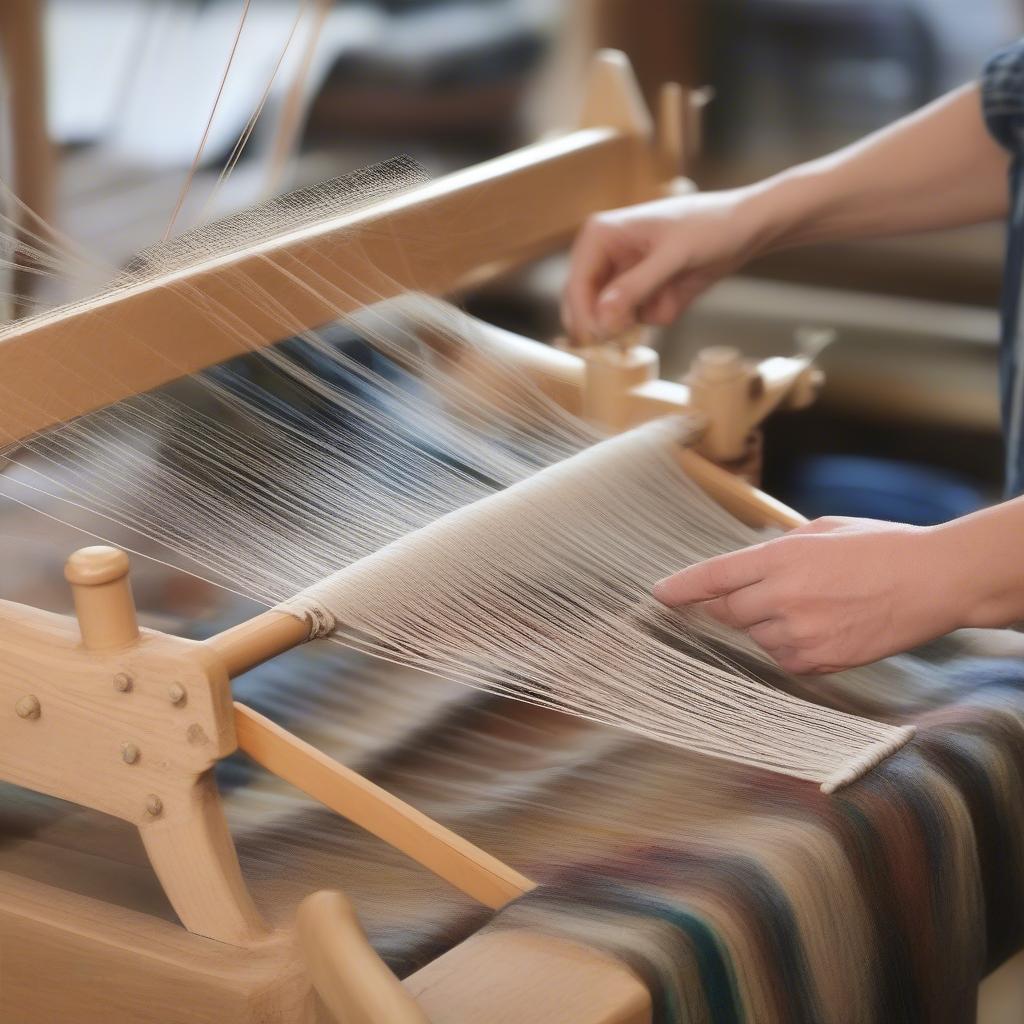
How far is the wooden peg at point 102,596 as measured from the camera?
795 millimetres

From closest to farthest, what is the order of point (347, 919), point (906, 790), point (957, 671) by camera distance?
point (347, 919) → point (906, 790) → point (957, 671)

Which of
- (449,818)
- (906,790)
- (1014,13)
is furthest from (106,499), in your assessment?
(1014,13)

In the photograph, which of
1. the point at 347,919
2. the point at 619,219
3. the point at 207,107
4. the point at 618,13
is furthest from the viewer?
the point at 618,13

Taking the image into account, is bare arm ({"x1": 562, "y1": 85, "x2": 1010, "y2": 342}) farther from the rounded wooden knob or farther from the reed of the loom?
the rounded wooden knob

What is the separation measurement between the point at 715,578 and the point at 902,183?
0.62 metres

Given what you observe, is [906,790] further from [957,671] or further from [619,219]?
[619,219]

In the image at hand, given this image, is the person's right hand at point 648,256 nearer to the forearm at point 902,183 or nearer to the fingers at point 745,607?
the forearm at point 902,183

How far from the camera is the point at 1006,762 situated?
937 mm

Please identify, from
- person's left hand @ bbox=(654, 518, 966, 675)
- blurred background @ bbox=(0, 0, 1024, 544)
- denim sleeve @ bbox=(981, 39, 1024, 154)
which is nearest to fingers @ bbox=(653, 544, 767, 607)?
person's left hand @ bbox=(654, 518, 966, 675)

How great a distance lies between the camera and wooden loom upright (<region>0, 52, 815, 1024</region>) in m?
0.74

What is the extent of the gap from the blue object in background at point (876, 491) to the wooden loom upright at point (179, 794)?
5.10 ft

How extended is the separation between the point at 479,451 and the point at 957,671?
0.36 metres

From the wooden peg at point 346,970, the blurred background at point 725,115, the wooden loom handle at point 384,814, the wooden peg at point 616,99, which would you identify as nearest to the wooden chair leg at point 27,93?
the blurred background at point 725,115

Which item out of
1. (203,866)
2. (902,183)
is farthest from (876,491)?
(203,866)
